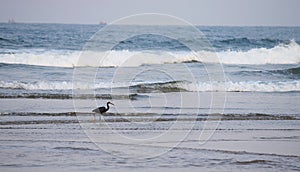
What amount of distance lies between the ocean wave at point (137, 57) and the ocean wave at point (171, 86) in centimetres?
803

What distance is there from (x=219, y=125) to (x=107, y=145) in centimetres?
358

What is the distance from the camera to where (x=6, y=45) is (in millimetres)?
36656

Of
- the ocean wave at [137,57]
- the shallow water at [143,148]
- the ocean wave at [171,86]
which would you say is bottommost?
the shallow water at [143,148]

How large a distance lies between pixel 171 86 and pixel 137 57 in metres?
11.6

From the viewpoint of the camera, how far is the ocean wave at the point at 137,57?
97.0ft

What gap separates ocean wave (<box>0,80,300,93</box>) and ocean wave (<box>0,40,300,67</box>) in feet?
26.4

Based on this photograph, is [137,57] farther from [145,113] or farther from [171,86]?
[145,113]

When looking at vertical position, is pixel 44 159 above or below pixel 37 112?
below

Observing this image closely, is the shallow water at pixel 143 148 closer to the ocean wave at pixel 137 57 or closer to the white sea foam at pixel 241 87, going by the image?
the white sea foam at pixel 241 87

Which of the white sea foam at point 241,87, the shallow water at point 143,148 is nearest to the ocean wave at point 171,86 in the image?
the white sea foam at point 241,87

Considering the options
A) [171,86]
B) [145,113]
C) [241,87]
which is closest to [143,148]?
[145,113]

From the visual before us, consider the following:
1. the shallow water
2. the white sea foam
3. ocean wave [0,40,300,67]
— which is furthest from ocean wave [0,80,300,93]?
ocean wave [0,40,300,67]

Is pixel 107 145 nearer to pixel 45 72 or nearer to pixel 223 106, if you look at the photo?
pixel 223 106

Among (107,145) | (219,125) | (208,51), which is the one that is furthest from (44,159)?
(208,51)
